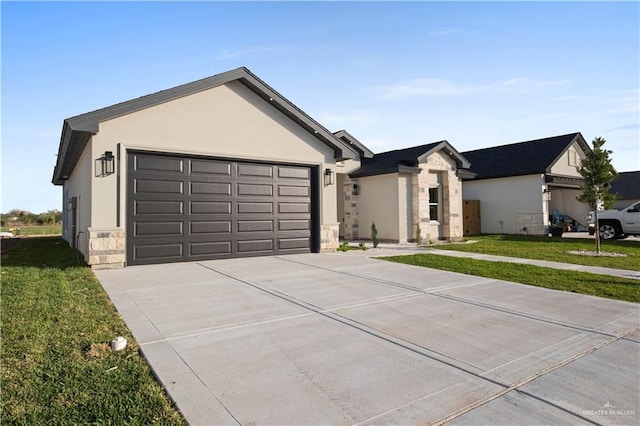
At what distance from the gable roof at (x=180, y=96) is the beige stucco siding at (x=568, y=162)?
1452 cm

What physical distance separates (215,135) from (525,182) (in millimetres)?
17442

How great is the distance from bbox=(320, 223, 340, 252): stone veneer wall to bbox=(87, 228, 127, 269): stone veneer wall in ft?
19.0

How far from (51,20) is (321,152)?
311 inches

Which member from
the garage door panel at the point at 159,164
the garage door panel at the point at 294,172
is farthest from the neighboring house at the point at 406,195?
the garage door panel at the point at 159,164

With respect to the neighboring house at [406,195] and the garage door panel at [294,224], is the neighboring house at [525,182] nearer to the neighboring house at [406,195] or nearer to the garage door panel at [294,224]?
the neighboring house at [406,195]

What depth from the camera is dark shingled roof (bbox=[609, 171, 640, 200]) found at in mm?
27516

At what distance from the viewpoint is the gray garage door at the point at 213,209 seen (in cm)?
916

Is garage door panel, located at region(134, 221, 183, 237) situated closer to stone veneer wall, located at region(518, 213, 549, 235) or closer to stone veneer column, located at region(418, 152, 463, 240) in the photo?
stone veneer column, located at region(418, 152, 463, 240)

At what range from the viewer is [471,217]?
68.1ft

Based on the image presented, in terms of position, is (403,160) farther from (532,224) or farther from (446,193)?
(532,224)

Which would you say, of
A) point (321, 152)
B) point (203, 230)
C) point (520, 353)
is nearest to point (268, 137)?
point (321, 152)

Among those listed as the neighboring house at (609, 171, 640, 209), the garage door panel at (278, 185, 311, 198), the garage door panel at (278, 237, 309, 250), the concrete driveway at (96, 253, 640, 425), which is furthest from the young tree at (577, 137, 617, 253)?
the neighboring house at (609, 171, 640, 209)

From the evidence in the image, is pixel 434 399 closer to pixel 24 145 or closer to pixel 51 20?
pixel 51 20

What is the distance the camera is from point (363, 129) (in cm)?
1942
